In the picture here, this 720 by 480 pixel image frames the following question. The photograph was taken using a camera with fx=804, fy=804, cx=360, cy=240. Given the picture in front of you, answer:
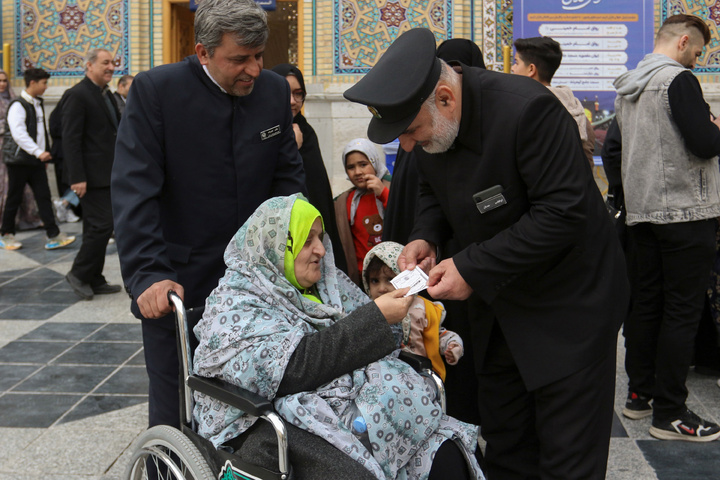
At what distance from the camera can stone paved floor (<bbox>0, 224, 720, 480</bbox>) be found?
11.4 feet

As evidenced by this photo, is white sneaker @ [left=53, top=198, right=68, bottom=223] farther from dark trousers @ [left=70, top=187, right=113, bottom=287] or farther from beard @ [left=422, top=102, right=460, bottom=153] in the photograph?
beard @ [left=422, top=102, right=460, bottom=153]

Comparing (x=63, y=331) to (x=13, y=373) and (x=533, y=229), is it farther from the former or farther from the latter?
(x=533, y=229)

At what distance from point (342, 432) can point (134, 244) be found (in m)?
0.93

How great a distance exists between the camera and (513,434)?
8.74 ft

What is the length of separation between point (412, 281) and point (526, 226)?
1.21ft

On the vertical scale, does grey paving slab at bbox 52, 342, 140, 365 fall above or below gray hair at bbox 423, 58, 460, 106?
below

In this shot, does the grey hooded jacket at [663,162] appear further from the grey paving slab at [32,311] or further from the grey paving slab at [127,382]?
the grey paving slab at [32,311]

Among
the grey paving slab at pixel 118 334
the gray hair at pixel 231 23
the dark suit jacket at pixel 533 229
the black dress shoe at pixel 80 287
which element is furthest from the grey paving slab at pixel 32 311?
the dark suit jacket at pixel 533 229

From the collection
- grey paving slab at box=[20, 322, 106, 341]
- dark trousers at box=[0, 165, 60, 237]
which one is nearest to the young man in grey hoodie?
grey paving slab at box=[20, 322, 106, 341]

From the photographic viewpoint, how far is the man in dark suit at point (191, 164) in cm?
260

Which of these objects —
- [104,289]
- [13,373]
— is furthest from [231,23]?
[104,289]

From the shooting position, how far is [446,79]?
2.28 m

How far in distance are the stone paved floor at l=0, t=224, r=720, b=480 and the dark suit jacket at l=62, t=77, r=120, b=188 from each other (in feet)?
3.36

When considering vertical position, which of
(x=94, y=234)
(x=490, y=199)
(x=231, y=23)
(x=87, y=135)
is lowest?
(x=94, y=234)
